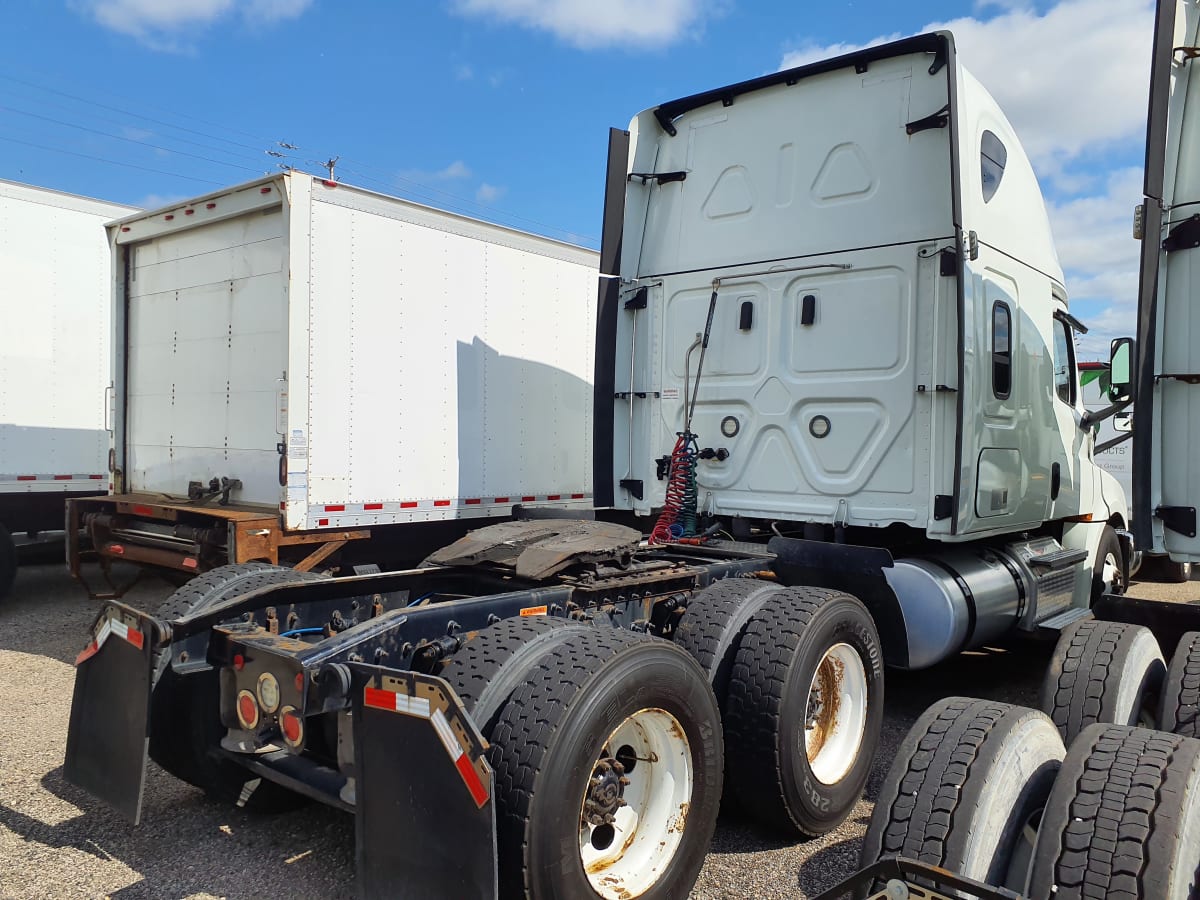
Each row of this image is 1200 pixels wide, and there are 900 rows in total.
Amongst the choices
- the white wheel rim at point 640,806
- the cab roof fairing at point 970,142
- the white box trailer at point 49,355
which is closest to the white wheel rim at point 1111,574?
the cab roof fairing at point 970,142

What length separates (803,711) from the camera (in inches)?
153

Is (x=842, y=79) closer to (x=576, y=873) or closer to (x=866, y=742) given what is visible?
(x=866, y=742)

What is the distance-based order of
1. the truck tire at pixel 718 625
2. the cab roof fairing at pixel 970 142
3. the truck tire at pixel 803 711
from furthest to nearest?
the cab roof fairing at pixel 970 142, the truck tire at pixel 718 625, the truck tire at pixel 803 711

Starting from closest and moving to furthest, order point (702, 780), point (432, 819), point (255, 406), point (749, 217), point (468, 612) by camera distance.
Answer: point (432, 819) < point (702, 780) < point (468, 612) < point (749, 217) < point (255, 406)

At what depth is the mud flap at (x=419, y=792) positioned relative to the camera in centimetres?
251

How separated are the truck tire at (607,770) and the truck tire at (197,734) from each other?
1522mm

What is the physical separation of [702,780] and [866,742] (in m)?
1.41

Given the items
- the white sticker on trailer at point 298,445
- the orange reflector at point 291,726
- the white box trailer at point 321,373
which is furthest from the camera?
the white box trailer at point 321,373

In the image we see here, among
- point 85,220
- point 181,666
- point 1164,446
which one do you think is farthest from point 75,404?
point 1164,446

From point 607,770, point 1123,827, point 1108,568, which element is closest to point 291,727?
point 607,770

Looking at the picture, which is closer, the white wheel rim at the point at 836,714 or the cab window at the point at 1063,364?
the white wheel rim at the point at 836,714

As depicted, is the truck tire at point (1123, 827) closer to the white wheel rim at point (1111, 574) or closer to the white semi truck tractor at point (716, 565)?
the white semi truck tractor at point (716, 565)

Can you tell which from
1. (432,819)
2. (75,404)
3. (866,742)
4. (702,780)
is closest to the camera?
(432,819)

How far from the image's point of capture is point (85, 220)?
30.9ft
